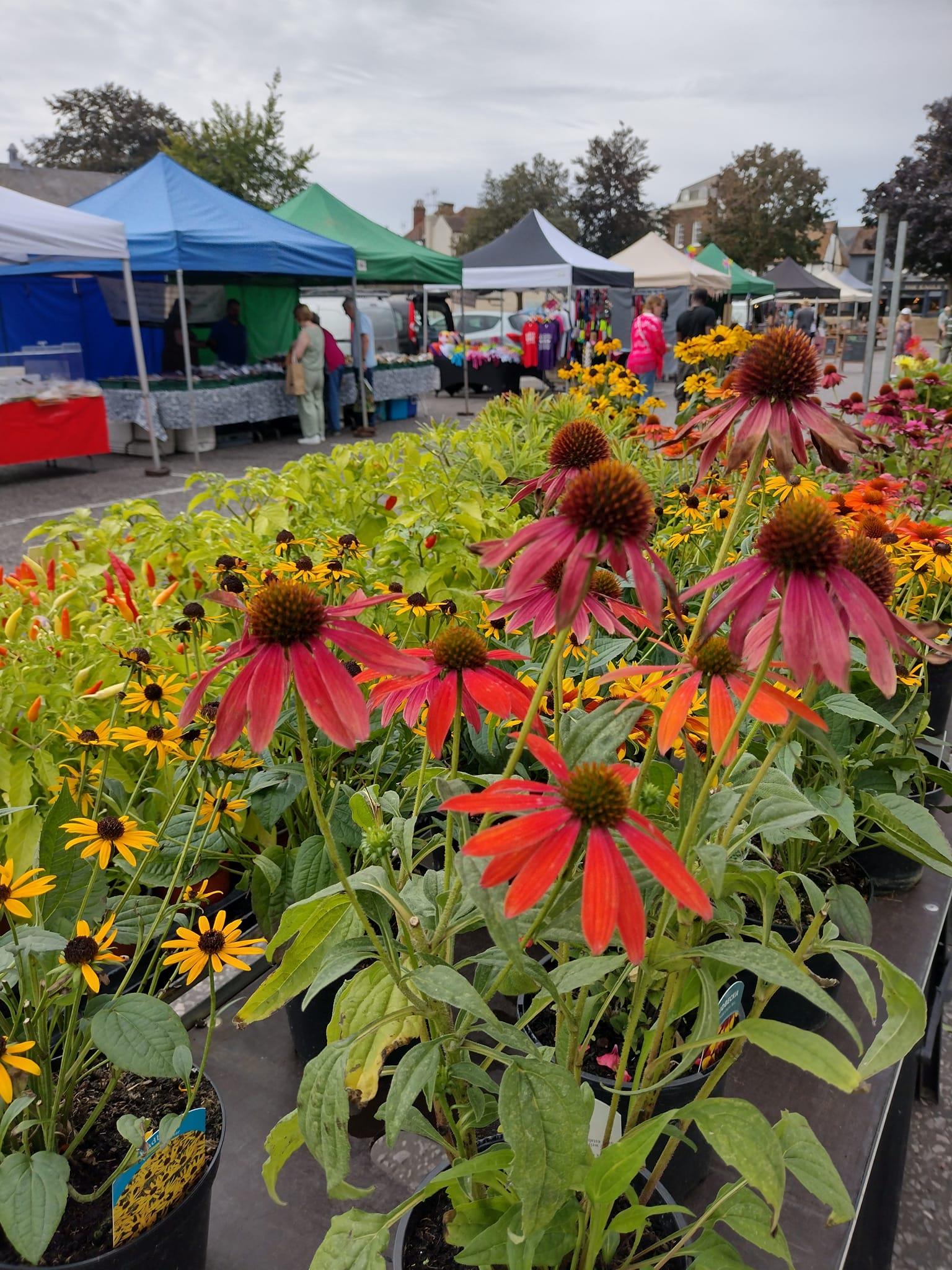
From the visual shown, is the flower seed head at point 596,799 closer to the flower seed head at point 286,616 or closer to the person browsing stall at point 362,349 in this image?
the flower seed head at point 286,616

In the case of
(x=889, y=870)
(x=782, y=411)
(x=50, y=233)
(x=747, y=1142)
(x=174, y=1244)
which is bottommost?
(x=889, y=870)

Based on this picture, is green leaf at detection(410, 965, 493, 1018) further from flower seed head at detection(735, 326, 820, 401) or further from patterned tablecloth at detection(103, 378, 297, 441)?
patterned tablecloth at detection(103, 378, 297, 441)

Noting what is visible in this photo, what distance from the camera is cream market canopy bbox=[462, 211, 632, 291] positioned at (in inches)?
437

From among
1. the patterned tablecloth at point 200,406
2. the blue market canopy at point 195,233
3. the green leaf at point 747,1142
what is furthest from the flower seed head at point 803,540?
the patterned tablecloth at point 200,406

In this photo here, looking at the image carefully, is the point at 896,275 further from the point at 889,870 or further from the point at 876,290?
the point at 889,870

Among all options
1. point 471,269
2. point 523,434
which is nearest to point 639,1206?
point 523,434

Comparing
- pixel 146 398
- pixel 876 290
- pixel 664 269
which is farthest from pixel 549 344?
pixel 146 398

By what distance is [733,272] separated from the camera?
1894 centimetres

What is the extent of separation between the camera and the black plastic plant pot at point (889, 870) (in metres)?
1.67

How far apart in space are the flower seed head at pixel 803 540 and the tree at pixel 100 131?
36511 mm

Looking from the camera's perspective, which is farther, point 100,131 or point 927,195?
point 100,131

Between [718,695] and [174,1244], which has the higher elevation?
[718,695]

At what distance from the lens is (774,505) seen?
→ 2.02m

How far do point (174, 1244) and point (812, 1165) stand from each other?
2.06 feet
